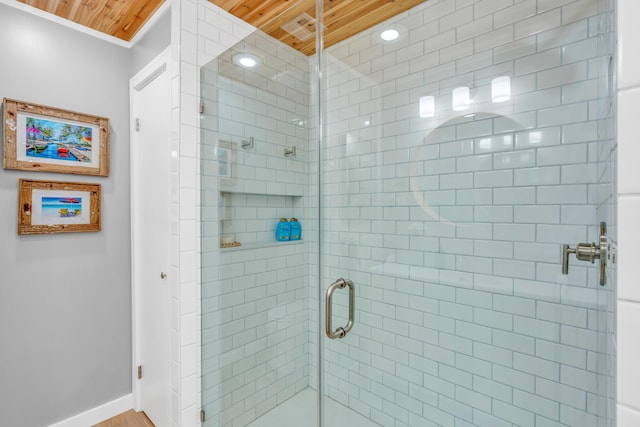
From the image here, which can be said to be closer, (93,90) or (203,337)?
(203,337)

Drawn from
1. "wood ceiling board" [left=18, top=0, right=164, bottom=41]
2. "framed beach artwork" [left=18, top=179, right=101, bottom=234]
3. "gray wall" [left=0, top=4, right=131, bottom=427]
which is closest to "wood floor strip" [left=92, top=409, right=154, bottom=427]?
"gray wall" [left=0, top=4, right=131, bottom=427]

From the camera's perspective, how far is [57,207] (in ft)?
6.03

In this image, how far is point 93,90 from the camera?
78.1 inches

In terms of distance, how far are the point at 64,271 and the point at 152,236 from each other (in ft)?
1.79

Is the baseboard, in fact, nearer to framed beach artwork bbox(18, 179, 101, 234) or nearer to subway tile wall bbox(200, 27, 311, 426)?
subway tile wall bbox(200, 27, 311, 426)

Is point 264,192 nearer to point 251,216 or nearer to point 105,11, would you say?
point 251,216

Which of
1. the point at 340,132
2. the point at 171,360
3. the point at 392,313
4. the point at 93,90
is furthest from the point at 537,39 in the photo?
the point at 93,90

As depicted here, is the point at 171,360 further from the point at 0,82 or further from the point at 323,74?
the point at 323,74

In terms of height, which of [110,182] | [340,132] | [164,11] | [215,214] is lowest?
Answer: [215,214]

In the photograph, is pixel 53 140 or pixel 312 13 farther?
pixel 53 140

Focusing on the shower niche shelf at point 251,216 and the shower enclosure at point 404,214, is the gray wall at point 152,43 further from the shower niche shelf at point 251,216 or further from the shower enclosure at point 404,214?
the shower niche shelf at point 251,216

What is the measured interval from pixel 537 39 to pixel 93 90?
2566mm
